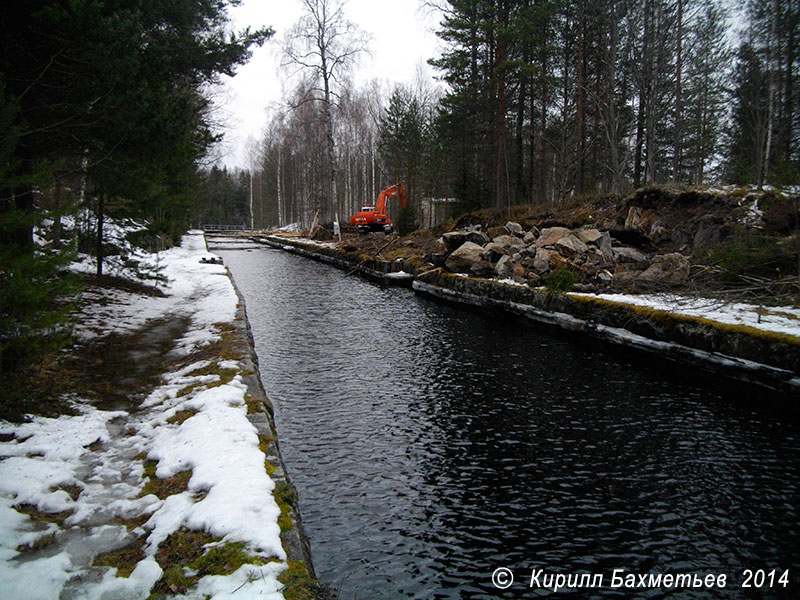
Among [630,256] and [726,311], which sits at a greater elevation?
[630,256]

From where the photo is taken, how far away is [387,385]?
23.5 ft

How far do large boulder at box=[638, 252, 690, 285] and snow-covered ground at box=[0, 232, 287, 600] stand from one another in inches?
356

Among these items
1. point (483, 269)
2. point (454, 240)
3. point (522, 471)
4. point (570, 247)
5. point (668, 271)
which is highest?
point (454, 240)

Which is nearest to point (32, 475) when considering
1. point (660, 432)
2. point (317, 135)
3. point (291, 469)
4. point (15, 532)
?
point (15, 532)

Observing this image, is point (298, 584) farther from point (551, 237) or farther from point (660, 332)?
point (551, 237)

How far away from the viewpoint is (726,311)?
8141mm

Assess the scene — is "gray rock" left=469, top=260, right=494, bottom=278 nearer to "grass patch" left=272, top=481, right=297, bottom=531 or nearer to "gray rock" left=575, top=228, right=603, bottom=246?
"gray rock" left=575, top=228, right=603, bottom=246

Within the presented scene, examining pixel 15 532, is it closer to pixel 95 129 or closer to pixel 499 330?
pixel 95 129

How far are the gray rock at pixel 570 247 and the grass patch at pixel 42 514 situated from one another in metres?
12.0

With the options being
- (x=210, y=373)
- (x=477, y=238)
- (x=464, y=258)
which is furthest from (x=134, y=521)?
(x=477, y=238)

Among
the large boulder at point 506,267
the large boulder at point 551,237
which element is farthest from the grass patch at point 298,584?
the large boulder at point 551,237

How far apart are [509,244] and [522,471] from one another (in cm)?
1130

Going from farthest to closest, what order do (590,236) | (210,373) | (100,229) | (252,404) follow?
(590,236), (100,229), (210,373), (252,404)

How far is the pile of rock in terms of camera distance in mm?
10852
